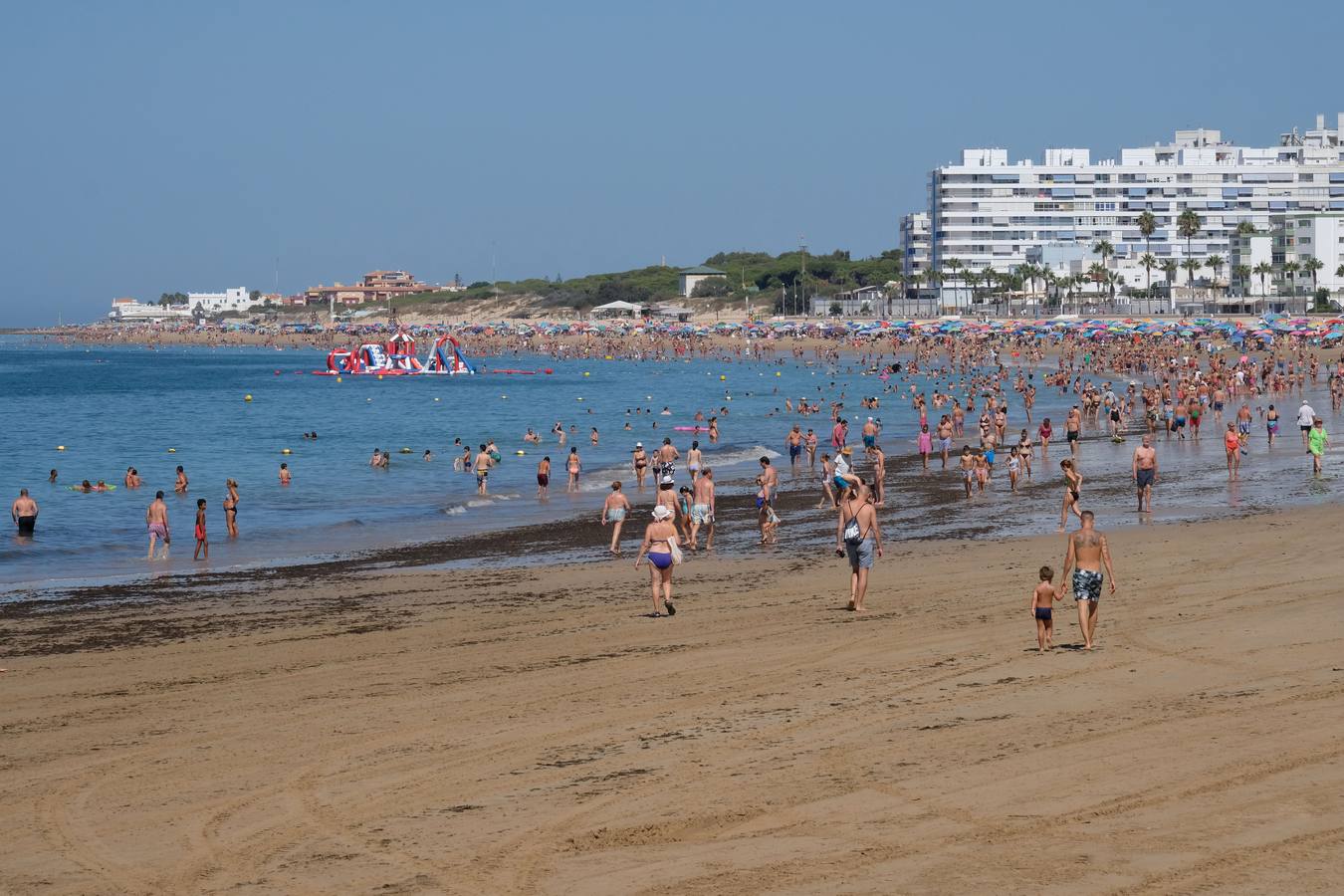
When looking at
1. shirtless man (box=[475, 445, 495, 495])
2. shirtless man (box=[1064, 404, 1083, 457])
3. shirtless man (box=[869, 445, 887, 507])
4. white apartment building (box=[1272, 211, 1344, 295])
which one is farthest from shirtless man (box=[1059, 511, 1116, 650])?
white apartment building (box=[1272, 211, 1344, 295])

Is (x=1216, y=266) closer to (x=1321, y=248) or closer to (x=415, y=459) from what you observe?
(x=1321, y=248)

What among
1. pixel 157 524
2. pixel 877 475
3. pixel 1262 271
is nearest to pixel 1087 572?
pixel 877 475

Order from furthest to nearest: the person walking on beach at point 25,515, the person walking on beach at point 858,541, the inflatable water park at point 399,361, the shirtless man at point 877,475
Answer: the inflatable water park at point 399,361 < the person walking on beach at point 25,515 < the shirtless man at point 877,475 < the person walking on beach at point 858,541

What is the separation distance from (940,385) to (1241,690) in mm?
58825

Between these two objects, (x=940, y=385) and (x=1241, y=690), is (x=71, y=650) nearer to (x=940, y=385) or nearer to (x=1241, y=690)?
(x=1241, y=690)

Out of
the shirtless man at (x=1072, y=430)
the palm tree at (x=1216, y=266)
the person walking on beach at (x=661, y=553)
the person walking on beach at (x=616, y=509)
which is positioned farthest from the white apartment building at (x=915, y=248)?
the person walking on beach at (x=661, y=553)

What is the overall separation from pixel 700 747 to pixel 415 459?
32.2m

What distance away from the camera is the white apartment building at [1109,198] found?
146 metres

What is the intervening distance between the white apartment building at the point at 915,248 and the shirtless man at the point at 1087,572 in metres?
137

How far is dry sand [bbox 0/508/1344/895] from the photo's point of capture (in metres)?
7.46

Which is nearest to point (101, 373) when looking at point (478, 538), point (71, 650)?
point (478, 538)

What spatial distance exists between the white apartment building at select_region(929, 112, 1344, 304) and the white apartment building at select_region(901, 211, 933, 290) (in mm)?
2898

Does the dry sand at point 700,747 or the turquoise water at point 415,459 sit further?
the turquoise water at point 415,459

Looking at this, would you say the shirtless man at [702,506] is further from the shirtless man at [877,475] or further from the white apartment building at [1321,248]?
the white apartment building at [1321,248]
